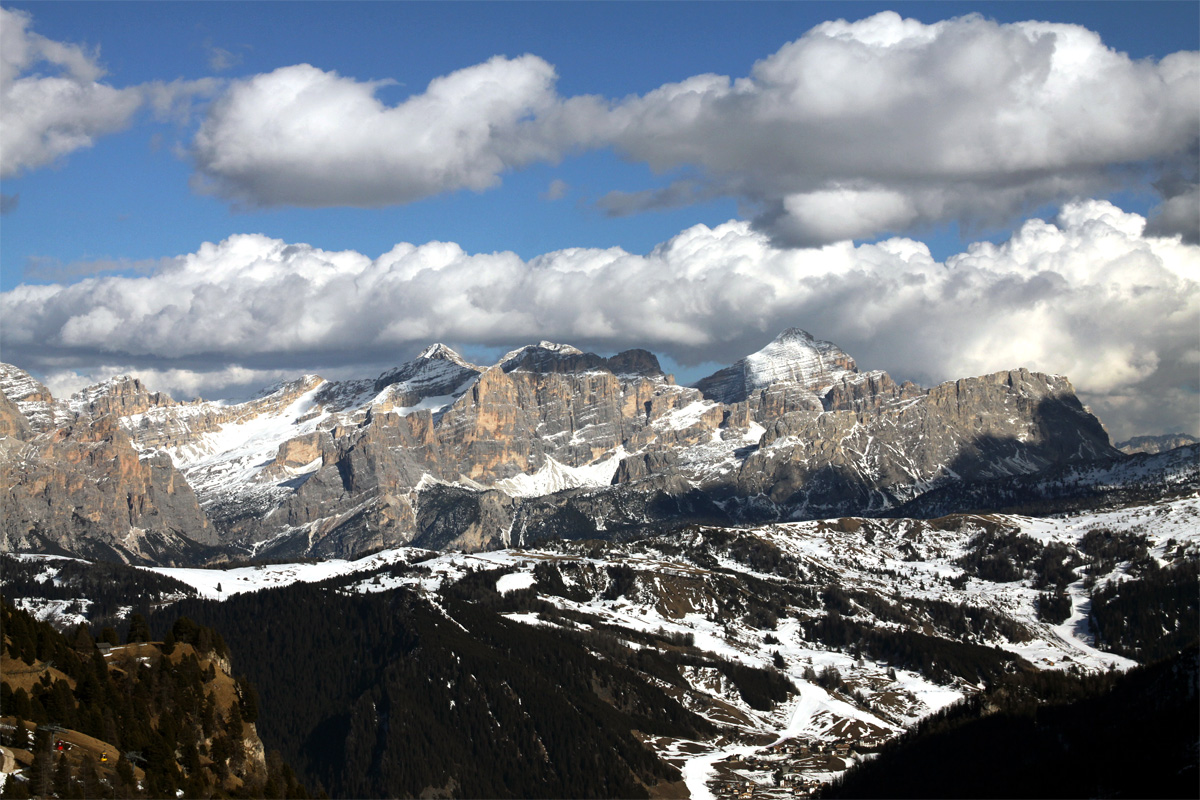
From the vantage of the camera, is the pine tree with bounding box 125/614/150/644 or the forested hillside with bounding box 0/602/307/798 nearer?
the forested hillside with bounding box 0/602/307/798

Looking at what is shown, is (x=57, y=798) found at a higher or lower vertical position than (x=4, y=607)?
lower

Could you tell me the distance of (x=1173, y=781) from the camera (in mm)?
195375

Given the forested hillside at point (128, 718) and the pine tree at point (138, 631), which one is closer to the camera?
the forested hillside at point (128, 718)

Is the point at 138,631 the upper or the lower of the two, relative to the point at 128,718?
upper

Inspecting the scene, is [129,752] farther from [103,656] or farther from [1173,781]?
[1173,781]

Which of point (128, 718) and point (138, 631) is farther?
point (138, 631)

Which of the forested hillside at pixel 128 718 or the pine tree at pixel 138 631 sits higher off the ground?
the pine tree at pixel 138 631

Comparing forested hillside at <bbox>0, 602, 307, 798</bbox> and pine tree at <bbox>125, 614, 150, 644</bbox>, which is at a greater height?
pine tree at <bbox>125, 614, 150, 644</bbox>

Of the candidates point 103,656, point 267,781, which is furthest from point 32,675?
point 267,781

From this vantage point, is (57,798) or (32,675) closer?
(57,798)

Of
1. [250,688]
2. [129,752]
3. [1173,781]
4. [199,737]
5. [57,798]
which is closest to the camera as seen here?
[57,798]

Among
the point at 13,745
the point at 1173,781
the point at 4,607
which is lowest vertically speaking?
the point at 1173,781

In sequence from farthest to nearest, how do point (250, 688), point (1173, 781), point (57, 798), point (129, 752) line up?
1. point (1173, 781)
2. point (250, 688)
3. point (129, 752)
4. point (57, 798)

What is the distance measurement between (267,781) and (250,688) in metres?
17.1
